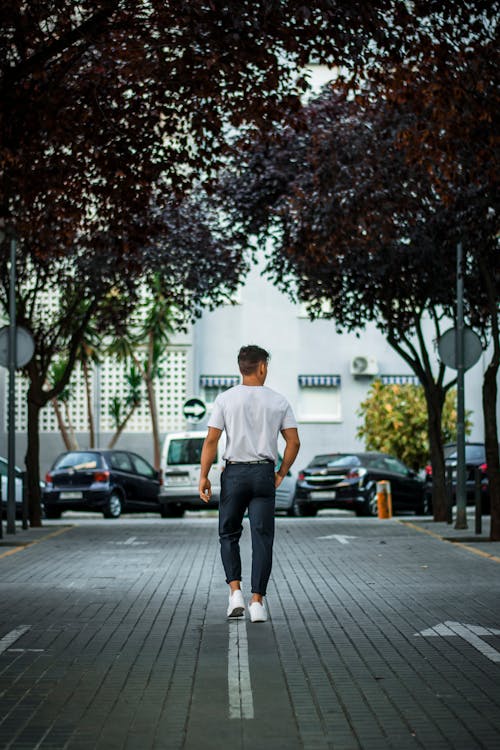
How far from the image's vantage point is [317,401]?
4553 centimetres

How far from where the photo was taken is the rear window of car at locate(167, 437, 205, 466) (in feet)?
99.2

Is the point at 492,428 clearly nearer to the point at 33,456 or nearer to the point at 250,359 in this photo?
the point at 33,456

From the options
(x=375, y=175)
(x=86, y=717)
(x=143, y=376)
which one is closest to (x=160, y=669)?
(x=86, y=717)

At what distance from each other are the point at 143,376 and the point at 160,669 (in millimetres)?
33636

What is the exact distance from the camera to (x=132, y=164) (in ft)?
49.4

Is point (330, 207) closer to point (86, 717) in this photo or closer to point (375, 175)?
point (375, 175)

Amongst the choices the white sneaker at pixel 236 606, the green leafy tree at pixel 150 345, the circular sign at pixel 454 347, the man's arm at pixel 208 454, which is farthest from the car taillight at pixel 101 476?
the white sneaker at pixel 236 606

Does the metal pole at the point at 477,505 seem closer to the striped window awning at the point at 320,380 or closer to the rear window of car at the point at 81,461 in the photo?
the rear window of car at the point at 81,461

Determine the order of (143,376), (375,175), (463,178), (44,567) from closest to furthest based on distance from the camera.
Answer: (44,567), (463,178), (375,175), (143,376)

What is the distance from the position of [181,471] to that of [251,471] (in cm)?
1988

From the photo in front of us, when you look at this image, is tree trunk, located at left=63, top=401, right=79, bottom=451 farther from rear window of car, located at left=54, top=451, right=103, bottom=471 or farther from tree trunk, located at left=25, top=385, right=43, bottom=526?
tree trunk, located at left=25, top=385, right=43, bottom=526

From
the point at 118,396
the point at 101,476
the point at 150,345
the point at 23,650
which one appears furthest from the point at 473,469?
the point at 23,650

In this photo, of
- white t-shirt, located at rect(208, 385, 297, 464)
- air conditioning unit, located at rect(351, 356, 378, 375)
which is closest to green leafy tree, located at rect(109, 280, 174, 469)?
air conditioning unit, located at rect(351, 356, 378, 375)

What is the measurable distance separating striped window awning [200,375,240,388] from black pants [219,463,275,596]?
1360 inches
